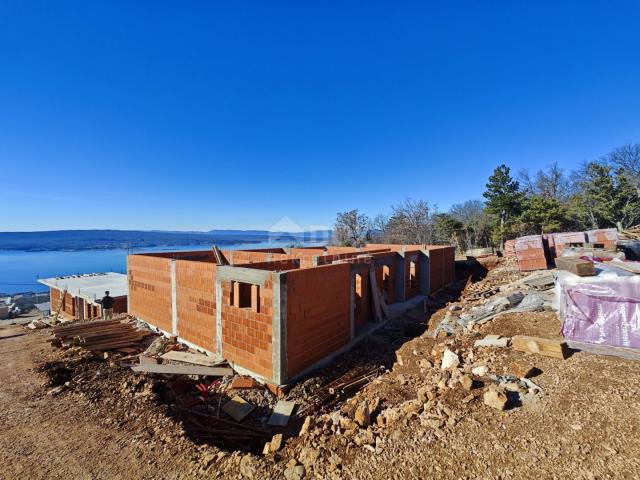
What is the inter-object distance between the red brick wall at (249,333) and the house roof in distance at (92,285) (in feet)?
39.4

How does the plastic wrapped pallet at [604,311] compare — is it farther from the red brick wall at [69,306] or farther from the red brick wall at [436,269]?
the red brick wall at [69,306]

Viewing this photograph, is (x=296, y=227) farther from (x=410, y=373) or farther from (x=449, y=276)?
(x=410, y=373)

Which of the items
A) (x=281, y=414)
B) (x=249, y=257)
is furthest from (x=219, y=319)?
(x=249, y=257)

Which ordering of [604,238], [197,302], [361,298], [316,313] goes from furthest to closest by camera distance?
[604,238], [361,298], [197,302], [316,313]

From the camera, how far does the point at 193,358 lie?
29.9 feet

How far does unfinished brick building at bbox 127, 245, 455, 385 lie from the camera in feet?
25.0

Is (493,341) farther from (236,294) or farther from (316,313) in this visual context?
(236,294)

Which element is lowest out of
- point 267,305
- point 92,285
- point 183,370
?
point 183,370

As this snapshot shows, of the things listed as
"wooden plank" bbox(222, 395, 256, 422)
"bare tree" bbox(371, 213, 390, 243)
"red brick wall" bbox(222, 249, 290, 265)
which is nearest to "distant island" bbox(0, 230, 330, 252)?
"bare tree" bbox(371, 213, 390, 243)

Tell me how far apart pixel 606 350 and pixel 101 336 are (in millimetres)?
14354

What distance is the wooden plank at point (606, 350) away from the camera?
16.9 feet

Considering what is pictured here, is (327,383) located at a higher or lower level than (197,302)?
lower

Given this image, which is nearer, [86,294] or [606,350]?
[606,350]

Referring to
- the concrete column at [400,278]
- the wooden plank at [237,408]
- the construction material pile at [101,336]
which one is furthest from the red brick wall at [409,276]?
the construction material pile at [101,336]
